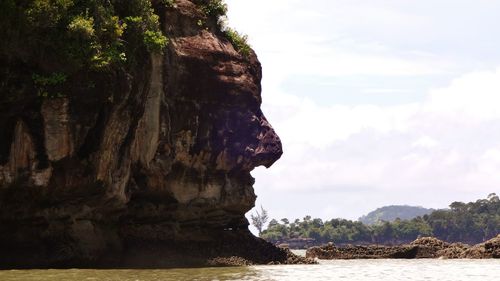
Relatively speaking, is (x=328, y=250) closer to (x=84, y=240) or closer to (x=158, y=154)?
(x=158, y=154)

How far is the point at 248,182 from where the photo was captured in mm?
39344

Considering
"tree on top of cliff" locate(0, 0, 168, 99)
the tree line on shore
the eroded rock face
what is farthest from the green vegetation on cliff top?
the tree line on shore

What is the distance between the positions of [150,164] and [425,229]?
350 ft

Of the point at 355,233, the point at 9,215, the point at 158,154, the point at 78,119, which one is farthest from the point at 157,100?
the point at 355,233

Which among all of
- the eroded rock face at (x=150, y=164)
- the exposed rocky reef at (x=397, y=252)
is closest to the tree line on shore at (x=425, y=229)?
the exposed rocky reef at (x=397, y=252)

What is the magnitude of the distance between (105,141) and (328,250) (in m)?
31.7

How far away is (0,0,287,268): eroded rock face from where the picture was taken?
26500 mm

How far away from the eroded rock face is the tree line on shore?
9798 centimetres

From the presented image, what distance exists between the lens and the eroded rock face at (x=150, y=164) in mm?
26500

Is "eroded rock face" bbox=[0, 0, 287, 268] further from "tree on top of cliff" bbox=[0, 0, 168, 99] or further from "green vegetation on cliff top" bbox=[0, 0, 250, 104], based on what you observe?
"tree on top of cliff" bbox=[0, 0, 168, 99]

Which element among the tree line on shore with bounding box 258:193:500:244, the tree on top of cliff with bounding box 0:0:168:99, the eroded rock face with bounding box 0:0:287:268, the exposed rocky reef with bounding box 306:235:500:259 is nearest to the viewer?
the tree on top of cliff with bounding box 0:0:168:99

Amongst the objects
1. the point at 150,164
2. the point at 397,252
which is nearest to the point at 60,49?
the point at 150,164

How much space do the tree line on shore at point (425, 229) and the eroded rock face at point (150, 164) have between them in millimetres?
97979

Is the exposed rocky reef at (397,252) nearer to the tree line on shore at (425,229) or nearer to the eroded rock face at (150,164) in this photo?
the eroded rock face at (150,164)
